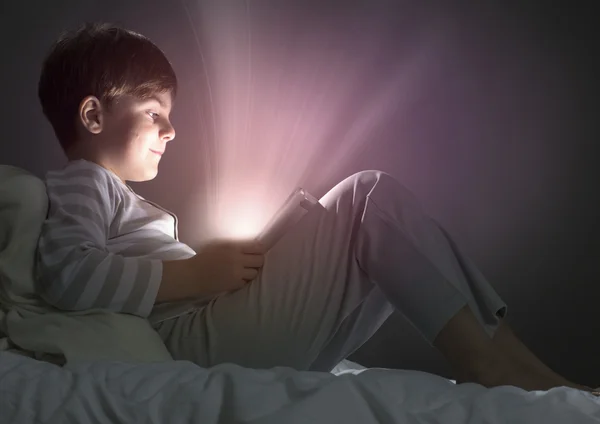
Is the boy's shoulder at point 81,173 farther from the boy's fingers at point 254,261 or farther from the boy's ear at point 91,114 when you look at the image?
the boy's fingers at point 254,261

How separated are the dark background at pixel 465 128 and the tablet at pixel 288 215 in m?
0.51

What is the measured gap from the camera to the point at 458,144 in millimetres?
1396

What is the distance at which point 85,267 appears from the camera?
800mm

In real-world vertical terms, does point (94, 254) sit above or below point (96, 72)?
below

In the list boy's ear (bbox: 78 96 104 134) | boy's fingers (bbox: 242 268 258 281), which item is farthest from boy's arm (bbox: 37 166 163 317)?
boy's ear (bbox: 78 96 104 134)

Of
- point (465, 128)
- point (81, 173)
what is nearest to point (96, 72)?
point (81, 173)

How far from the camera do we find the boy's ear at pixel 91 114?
3.49 ft

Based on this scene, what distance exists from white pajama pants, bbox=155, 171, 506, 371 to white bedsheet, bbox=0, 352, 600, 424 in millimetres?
257

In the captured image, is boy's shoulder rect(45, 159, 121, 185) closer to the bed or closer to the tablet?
the tablet

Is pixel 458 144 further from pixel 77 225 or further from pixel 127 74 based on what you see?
pixel 77 225

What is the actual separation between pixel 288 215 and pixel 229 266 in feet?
0.35

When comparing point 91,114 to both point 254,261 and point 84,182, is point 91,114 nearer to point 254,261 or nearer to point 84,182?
point 84,182

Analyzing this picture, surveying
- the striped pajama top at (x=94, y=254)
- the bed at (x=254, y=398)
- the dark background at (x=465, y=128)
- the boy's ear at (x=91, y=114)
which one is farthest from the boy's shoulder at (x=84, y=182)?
the dark background at (x=465, y=128)

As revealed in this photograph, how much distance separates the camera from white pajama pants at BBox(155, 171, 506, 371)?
78 centimetres
